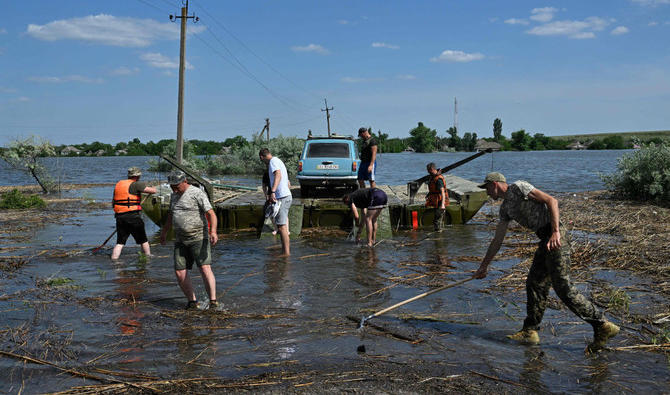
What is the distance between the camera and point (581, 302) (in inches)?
193

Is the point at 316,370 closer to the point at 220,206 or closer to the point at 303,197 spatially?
the point at 220,206

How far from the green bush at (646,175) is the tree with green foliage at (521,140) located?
5529 inches

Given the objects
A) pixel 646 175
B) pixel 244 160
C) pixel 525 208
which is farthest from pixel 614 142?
pixel 525 208

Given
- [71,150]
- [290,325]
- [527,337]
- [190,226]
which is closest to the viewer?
[527,337]

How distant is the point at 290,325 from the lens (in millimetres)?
5836

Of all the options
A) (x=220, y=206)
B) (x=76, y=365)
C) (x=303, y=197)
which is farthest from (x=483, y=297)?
(x=303, y=197)

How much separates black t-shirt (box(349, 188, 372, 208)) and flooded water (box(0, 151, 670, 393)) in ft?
4.01

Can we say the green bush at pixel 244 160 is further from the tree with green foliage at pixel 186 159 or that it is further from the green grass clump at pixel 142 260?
the green grass clump at pixel 142 260

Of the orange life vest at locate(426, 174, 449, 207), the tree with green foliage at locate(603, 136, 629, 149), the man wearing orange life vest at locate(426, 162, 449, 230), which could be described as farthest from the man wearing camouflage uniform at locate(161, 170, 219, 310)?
the tree with green foliage at locate(603, 136, 629, 149)

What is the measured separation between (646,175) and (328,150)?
39.5ft

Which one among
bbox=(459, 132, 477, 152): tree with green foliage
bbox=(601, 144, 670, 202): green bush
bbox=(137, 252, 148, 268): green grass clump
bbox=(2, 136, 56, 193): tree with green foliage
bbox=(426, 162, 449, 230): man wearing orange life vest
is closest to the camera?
bbox=(137, 252, 148, 268): green grass clump

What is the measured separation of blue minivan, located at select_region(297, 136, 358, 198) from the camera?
15.9 meters

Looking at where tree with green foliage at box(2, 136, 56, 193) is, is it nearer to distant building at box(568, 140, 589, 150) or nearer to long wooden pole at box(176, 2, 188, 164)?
long wooden pole at box(176, 2, 188, 164)

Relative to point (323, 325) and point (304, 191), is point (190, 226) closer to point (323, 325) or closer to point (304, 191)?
point (323, 325)
